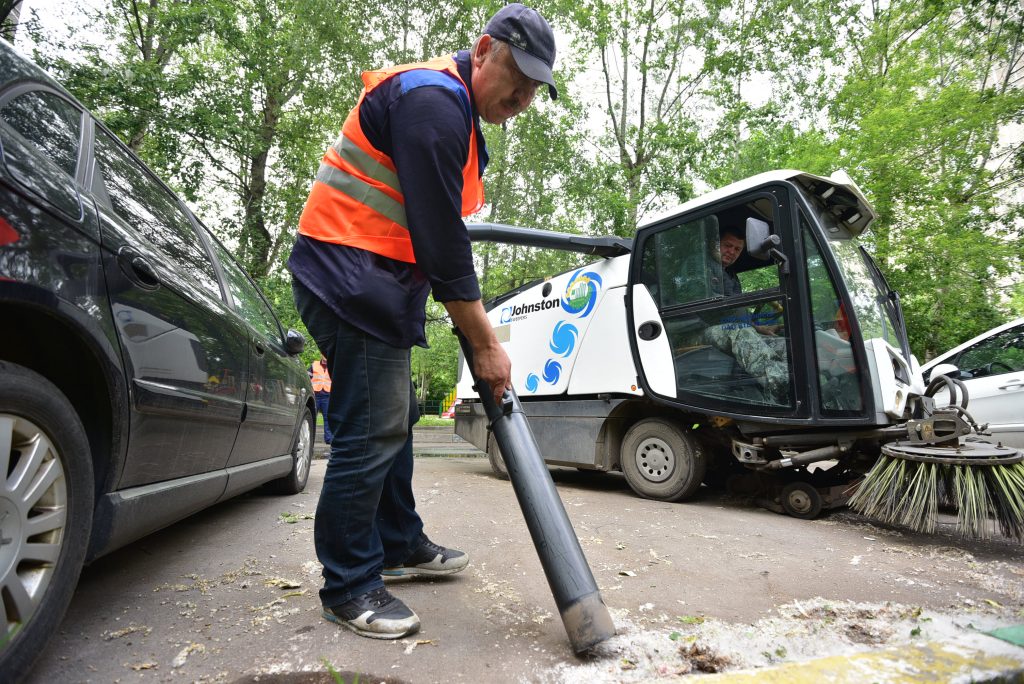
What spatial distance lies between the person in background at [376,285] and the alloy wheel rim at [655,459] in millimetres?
3140

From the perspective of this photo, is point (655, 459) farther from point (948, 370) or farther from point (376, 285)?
point (376, 285)

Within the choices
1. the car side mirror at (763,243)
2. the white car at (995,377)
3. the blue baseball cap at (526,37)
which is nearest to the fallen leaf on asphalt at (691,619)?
the blue baseball cap at (526,37)

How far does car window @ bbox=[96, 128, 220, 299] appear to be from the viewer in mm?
2186

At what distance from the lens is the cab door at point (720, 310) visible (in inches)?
158

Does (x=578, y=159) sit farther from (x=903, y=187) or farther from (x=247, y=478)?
(x=247, y=478)

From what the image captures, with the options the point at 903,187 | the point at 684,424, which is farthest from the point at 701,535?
the point at 903,187

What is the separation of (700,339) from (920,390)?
4.99 ft

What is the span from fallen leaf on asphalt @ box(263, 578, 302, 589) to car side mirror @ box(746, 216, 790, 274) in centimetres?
321

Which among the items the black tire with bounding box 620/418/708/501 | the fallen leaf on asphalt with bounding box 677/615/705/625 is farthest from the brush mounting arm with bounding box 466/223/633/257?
the fallen leaf on asphalt with bounding box 677/615/705/625

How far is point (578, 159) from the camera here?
648 inches

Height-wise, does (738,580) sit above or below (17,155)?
below

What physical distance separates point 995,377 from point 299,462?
6.64 m

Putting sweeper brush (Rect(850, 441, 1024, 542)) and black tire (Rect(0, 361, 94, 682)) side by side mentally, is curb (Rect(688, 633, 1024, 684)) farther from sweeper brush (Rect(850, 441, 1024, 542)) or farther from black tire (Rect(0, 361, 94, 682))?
sweeper brush (Rect(850, 441, 1024, 542))

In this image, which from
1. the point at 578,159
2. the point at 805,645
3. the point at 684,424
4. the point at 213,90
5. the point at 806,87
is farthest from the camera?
the point at 578,159
